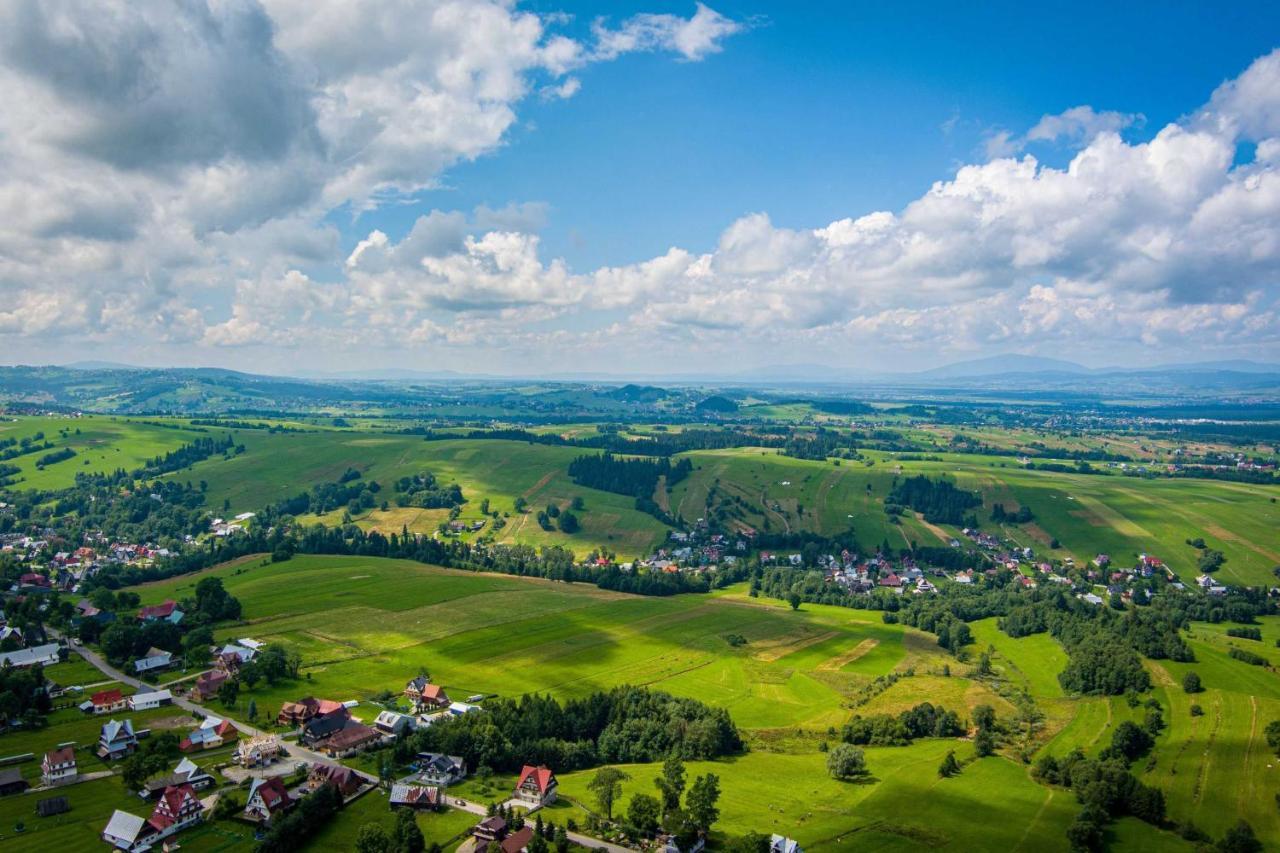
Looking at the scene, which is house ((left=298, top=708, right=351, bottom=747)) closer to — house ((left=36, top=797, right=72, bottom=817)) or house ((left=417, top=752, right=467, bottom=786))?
house ((left=417, top=752, right=467, bottom=786))

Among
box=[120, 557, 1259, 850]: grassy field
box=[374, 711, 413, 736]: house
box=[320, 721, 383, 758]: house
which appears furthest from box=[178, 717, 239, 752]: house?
box=[374, 711, 413, 736]: house

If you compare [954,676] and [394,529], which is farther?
[394,529]

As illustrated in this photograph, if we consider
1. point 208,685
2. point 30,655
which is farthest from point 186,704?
point 30,655

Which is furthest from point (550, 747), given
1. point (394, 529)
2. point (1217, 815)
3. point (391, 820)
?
point (394, 529)

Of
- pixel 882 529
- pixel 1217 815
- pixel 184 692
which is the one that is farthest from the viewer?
pixel 882 529

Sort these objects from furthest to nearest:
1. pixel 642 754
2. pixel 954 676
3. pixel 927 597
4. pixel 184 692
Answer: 1. pixel 927 597
2. pixel 954 676
3. pixel 184 692
4. pixel 642 754

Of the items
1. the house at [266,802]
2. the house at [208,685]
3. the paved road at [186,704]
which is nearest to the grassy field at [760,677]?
the house at [208,685]

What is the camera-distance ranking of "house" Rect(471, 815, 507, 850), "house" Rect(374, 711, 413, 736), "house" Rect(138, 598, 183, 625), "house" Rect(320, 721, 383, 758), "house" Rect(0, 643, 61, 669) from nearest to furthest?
"house" Rect(471, 815, 507, 850)
"house" Rect(320, 721, 383, 758)
"house" Rect(374, 711, 413, 736)
"house" Rect(0, 643, 61, 669)
"house" Rect(138, 598, 183, 625)

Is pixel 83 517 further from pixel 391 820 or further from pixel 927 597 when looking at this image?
pixel 927 597
